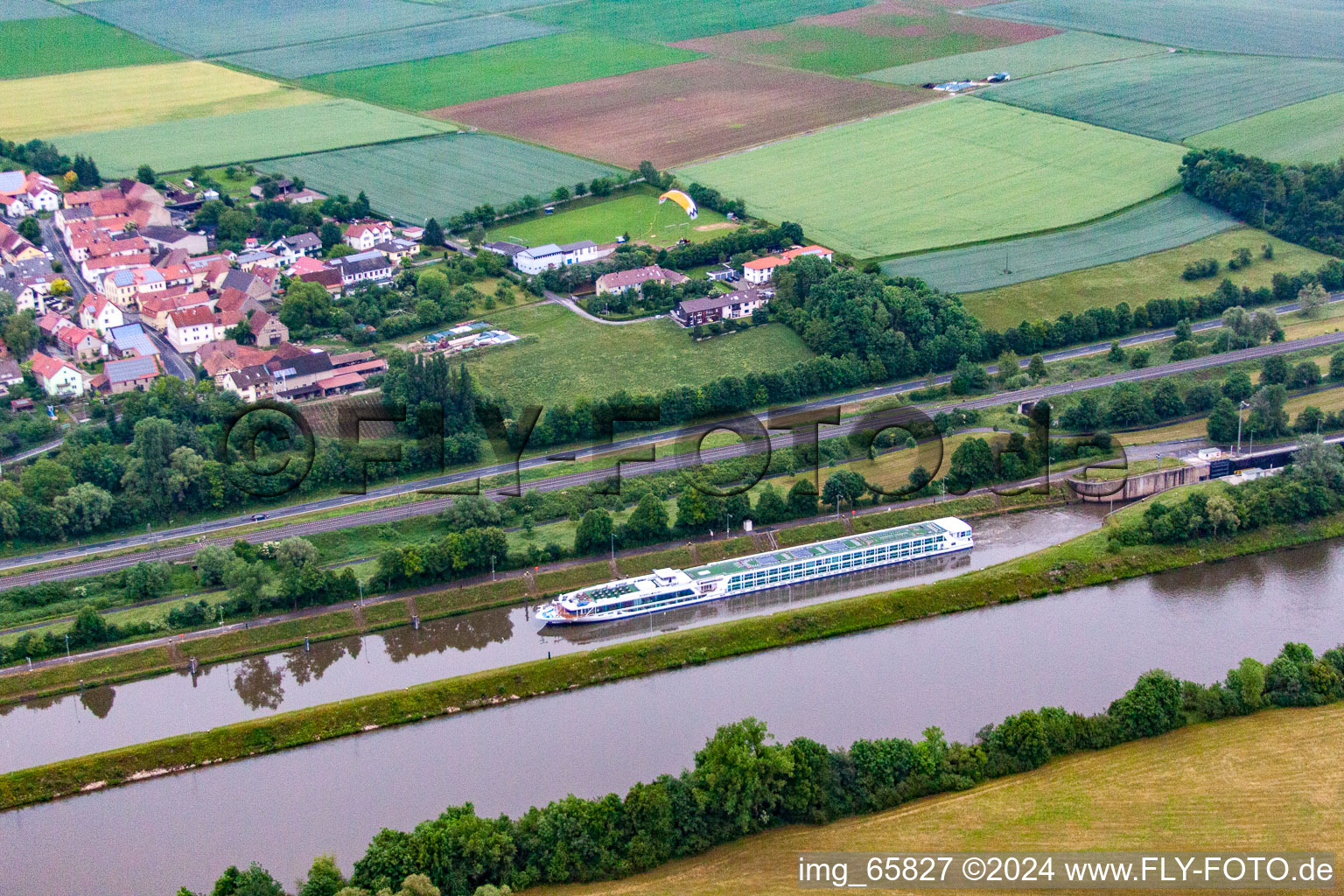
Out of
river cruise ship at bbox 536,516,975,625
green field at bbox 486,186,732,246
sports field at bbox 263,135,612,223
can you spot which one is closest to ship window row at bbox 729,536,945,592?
river cruise ship at bbox 536,516,975,625

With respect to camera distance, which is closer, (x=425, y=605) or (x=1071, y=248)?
(x=425, y=605)

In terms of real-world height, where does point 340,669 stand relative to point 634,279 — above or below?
below

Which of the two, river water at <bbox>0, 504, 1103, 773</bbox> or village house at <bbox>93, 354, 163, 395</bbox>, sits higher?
village house at <bbox>93, 354, 163, 395</bbox>

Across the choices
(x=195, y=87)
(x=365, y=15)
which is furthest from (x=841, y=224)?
(x=365, y=15)

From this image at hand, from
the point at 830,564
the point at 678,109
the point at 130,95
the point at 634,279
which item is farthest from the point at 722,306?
the point at 130,95

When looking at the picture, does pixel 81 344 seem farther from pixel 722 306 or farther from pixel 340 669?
pixel 722 306

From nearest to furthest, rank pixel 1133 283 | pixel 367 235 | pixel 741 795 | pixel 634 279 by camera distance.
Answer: pixel 741 795 < pixel 634 279 < pixel 1133 283 < pixel 367 235

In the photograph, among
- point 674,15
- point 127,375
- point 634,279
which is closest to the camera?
point 127,375

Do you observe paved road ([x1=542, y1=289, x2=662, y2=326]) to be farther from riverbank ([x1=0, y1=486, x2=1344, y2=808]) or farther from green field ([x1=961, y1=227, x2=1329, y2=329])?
riverbank ([x1=0, y1=486, x2=1344, y2=808])
